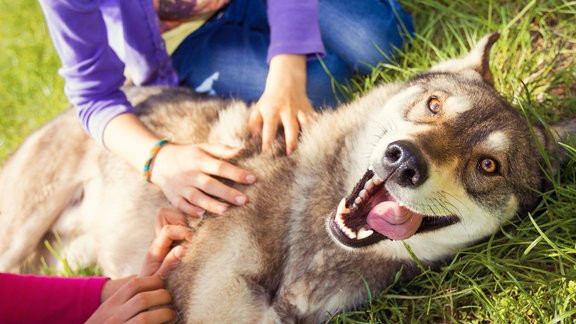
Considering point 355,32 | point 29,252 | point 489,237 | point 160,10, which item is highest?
point 160,10

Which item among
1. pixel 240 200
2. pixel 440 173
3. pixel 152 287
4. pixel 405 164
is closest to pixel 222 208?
pixel 240 200

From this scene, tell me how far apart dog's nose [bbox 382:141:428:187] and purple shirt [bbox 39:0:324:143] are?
4.32 feet

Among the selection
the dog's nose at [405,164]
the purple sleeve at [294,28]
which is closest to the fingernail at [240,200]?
the dog's nose at [405,164]

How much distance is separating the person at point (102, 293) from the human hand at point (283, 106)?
0.61 meters

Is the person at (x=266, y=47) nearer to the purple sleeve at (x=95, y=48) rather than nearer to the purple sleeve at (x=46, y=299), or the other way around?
the purple sleeve at (x=95, y=48)

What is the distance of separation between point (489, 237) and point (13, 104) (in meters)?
3.96

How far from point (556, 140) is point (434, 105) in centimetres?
70

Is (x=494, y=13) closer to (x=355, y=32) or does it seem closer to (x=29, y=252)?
(x=355, y=32)

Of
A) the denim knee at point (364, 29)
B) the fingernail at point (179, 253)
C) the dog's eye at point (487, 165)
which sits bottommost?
the fingernail at point (179, 253)

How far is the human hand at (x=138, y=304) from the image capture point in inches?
91.4

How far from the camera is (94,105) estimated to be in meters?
3.05

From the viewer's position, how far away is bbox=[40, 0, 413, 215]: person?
2.72 meters

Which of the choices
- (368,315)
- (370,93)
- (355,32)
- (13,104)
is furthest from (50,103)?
(368,315)

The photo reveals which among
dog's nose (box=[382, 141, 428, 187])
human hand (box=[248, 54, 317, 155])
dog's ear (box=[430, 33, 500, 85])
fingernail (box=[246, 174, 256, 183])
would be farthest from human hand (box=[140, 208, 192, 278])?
dog's ear (box=[430, 33, 500, 85])
